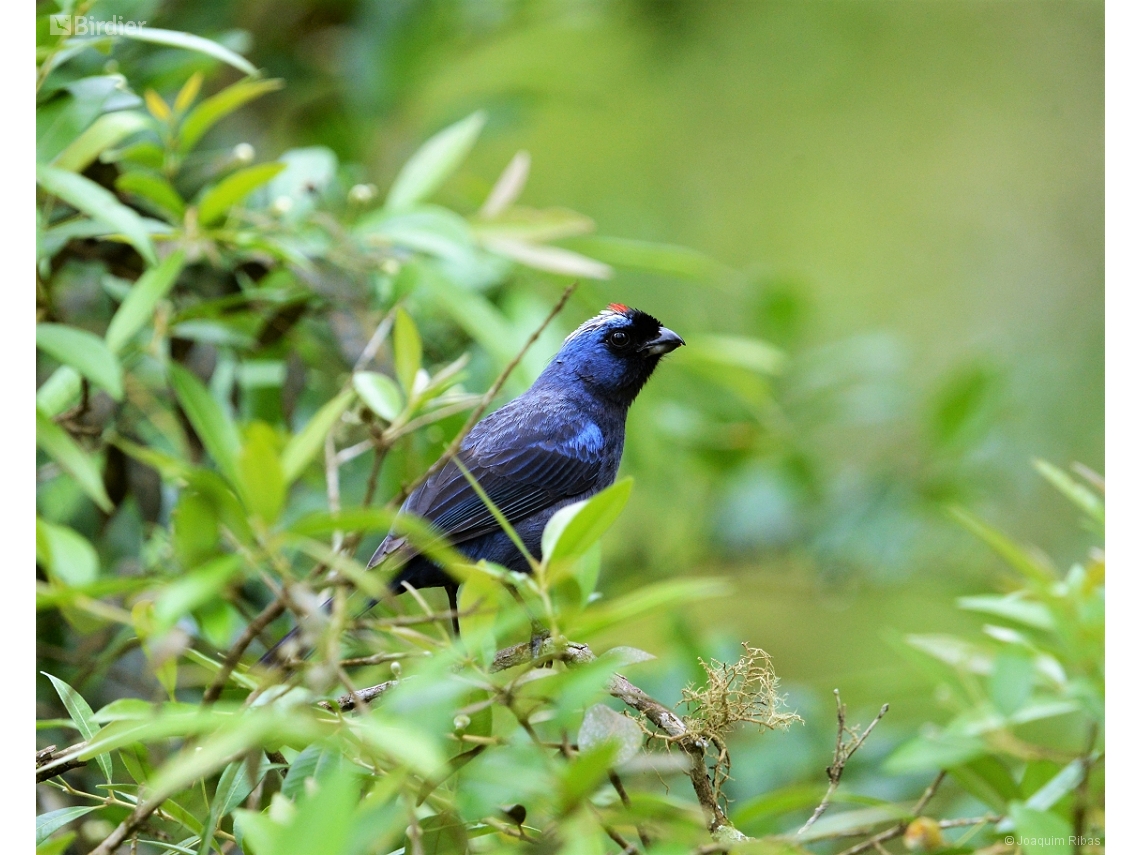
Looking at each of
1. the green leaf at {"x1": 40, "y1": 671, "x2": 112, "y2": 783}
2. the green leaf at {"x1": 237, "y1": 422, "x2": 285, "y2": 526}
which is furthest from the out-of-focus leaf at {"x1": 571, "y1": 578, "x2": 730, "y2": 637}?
the green leaf at {"x1": 40, "y1": 671, "x2": 112, "y2": 783}

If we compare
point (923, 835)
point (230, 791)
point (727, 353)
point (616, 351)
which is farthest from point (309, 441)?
point (727, 353)

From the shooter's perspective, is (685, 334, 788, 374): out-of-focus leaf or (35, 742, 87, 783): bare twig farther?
(685, 334, 788, 374): out-of-focus leaf

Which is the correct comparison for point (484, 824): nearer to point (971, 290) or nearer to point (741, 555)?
point (741, 555)

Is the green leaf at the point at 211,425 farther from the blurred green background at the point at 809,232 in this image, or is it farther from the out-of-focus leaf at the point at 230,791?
the blurred green background at the point at 809,232

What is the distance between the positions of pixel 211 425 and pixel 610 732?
0.90m

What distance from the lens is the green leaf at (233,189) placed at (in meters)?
2.23

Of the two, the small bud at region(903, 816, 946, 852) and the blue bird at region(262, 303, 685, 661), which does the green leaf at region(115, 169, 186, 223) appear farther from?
the small bud at region(903, 816, 946, 852)

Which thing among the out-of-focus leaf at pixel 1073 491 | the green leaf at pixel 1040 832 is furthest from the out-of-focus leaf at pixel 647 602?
the out-of-focus leaf at pixel 1073 491

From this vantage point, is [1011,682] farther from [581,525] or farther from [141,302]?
[141,302]

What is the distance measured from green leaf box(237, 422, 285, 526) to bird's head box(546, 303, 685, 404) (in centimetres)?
163

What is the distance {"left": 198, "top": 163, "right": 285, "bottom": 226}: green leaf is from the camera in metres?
2.23

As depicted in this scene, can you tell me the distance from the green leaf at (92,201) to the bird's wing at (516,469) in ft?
3.31

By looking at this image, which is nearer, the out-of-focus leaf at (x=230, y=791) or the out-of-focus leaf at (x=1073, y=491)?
the out-of-focus leaf at (x=230, y=791)
